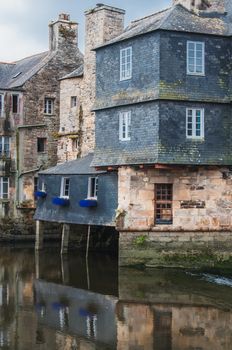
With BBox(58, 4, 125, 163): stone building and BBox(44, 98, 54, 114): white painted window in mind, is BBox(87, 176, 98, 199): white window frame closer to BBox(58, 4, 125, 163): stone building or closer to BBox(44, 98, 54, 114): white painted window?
BBox(58, 4, 125, 163): stone building

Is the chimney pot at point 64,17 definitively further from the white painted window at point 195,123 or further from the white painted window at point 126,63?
the white painted window at point 195,123

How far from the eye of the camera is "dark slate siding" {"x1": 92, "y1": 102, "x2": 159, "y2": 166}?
27.8 meters

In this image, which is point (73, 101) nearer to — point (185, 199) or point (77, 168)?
point (77, 168)

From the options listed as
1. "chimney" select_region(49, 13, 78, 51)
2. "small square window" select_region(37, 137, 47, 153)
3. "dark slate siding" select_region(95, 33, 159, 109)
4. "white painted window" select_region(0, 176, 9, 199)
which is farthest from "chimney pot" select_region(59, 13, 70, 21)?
"dark slate siding" select_region(95, 33, 159, 109)

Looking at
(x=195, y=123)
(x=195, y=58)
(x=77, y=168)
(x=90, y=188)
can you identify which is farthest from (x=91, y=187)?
(x=195, y=58)

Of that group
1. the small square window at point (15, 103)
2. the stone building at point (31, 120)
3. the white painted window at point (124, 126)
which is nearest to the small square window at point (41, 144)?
the stone building at point (31, 120)

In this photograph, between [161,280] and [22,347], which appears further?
[161,280]

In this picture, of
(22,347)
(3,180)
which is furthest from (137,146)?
(3,180)

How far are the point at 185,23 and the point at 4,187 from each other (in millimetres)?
18851

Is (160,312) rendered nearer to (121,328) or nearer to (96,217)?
(121,328)

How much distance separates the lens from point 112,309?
70.4ft

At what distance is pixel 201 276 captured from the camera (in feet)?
87.2

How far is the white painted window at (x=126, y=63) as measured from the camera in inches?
1159

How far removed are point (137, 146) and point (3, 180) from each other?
1670 centimetres
